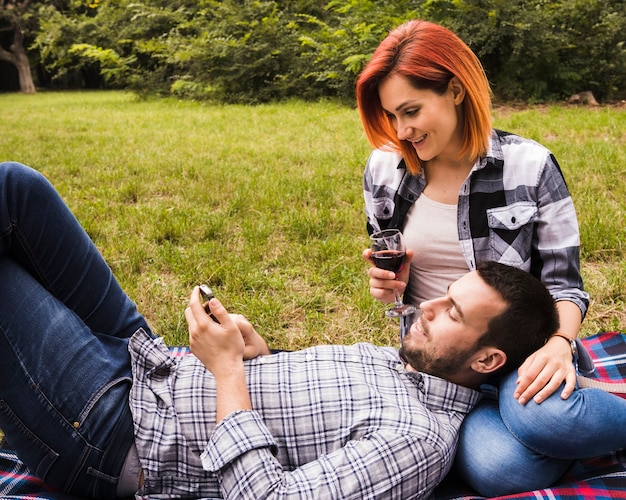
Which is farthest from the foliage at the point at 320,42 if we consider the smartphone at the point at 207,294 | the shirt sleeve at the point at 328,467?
the shirt sleeve at the point at 328,467

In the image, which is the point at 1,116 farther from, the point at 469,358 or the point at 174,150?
the point at 469,358

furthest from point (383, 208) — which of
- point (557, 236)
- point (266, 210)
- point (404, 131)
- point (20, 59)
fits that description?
point (20, 59)

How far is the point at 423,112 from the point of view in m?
2.62

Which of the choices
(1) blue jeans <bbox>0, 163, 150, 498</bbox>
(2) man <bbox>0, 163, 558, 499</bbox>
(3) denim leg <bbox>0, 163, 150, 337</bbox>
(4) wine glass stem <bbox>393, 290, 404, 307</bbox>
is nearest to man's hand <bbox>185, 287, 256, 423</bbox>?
(2) man <bbox>0, 163, 558, 499</bbox>

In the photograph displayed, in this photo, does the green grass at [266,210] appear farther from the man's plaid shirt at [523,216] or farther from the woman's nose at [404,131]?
the woman's nose at [404,131]

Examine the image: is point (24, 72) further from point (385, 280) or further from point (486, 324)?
point (486, 324)

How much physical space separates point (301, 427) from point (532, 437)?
0.81 m

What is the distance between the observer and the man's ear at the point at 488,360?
220 centimetres

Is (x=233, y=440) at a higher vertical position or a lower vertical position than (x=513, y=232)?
lower

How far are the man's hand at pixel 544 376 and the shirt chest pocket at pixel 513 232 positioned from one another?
61cm

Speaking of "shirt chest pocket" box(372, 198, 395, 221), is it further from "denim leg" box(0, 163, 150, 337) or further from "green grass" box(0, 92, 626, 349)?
"denim leg" box(0, 163, 150, 337)

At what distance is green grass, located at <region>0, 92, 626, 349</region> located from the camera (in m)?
4.02

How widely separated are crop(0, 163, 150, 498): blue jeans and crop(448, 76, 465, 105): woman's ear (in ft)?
5.60

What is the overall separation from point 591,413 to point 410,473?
65 cm
